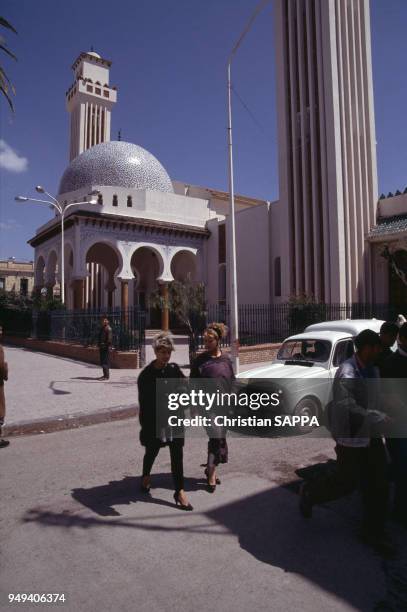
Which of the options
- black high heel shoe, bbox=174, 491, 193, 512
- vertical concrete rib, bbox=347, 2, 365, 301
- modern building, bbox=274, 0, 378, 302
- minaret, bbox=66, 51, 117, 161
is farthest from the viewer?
minaret, bbox=66, 51, 117, 161

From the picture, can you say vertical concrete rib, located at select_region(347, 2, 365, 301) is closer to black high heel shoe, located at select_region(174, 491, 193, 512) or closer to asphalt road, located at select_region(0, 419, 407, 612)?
asphalt road, located at select_region(0, 419, 407, 612)

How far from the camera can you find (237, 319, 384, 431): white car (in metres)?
5.65

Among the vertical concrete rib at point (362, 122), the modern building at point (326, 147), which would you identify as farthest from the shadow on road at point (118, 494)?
the vertical concrete rib at point (362, 122)

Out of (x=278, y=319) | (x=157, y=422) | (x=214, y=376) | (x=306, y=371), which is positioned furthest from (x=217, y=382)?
(x=278, y=319)

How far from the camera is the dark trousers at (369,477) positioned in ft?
9.68

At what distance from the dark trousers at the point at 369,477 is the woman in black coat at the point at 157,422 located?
51.8 inches

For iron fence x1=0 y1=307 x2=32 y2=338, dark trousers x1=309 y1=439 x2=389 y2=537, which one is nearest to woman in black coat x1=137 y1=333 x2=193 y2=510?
dark trousers x1=309 y1=439 x2=389 y2=537

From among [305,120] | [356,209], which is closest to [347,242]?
[356,209]

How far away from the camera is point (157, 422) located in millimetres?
3617

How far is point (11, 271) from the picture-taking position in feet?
174

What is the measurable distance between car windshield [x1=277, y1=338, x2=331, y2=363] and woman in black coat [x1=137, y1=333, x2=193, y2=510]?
3.26 meters

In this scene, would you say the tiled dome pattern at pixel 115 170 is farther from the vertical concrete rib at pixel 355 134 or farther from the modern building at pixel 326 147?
the vertical concrete rib at pixel 355 134

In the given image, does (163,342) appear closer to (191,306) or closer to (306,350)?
(306,350)

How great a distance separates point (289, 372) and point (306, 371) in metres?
0.25
